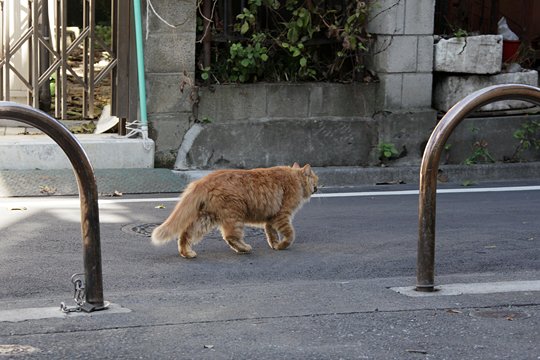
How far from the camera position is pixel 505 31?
1191 centimetres

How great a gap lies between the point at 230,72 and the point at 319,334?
20.5 ft

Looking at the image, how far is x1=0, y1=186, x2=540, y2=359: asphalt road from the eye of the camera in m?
4.83

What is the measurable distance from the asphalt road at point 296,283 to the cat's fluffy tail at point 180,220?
22cm

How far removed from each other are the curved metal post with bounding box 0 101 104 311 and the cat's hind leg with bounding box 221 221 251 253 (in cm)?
194

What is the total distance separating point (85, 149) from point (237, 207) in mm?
3364

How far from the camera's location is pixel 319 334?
196 inches

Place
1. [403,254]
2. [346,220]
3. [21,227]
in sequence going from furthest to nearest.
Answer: [346,220] < [21,227] < [403,254]

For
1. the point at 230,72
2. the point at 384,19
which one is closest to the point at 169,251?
the point at 230,72

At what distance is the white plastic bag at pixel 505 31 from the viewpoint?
11.8m

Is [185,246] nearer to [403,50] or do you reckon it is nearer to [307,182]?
[307,182]

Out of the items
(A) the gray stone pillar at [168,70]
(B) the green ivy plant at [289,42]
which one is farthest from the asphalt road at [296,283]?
(B) the green ivy plant at [289,42]

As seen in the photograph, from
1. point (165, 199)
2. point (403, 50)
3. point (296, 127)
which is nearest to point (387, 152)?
point (296, 127)

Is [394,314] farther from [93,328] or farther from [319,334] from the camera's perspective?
[93,328]

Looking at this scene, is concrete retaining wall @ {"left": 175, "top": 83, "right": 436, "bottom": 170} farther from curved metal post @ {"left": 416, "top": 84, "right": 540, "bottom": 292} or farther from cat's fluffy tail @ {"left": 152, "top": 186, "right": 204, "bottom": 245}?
curved metal post @ {"left": 416, "top": 84, "right": 540, "bottom": 292}
